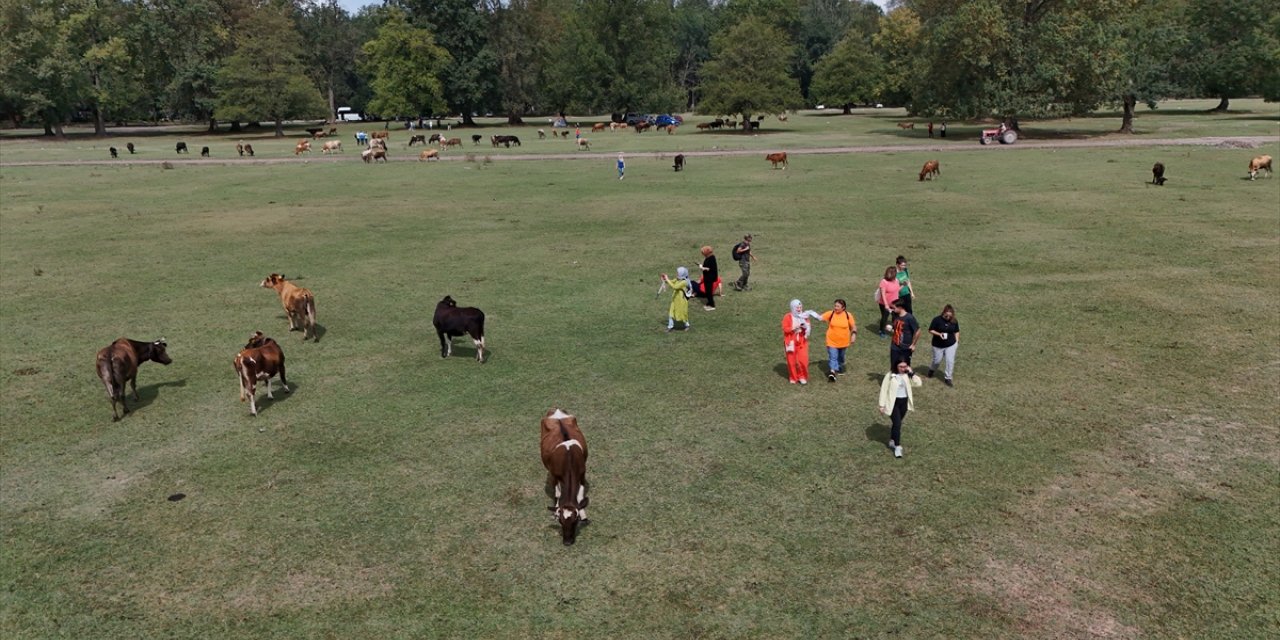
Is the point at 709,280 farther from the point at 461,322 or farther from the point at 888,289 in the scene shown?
the point at 461,322

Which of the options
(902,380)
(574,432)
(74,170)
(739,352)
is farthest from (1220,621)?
(74,170)

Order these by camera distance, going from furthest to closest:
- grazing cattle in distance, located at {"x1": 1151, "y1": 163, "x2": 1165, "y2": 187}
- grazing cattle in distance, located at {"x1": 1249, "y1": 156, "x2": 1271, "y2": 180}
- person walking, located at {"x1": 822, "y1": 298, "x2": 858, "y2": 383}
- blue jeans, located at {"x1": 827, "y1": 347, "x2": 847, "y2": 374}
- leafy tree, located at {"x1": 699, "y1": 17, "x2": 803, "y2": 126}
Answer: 1. leafy tree, located at {"x1": 699, "y1": 17, "x2": 803, "y2": 126}
2. grazing cattle in distance, located at {"x1": 1249, "y1": 156, "x2": 1271, "y2": 180}
3. grazing cattle in distance, located at {"x1": 1151, "y1": 163, "x2": 1165, "y2": 187}
4. blue jeans, located at {"x1": 827, "y1": 347, "x2": 847, "y2": 374}
5. person walking, located at {"x1": 822, "y1": 298, "x2": 858, "y2": 383}

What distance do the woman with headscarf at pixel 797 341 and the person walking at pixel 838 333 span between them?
286 mm

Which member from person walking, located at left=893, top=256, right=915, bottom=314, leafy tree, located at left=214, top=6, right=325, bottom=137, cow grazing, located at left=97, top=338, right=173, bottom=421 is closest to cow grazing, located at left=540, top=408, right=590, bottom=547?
cow grazing, located at left=97, top=338, right=173, bottom=421

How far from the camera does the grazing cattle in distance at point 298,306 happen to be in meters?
15.7

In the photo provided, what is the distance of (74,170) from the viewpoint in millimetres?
51062

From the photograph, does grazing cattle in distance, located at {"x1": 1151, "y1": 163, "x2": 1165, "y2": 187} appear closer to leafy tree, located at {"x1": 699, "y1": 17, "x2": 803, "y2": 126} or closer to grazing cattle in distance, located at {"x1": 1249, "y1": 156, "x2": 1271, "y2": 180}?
grazing cattle in distance, located at {"x1": 1249, "y1": 156, "x2": 1271, "y2": 180}

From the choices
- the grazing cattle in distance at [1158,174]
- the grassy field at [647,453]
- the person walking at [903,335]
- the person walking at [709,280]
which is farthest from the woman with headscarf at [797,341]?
the grazing cattle in distance at [1158,174]

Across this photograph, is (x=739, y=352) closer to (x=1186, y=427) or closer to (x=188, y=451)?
(x=1186, y=427)

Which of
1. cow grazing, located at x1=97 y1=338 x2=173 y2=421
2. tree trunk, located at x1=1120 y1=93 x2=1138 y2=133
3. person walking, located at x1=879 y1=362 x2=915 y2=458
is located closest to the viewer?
person walking, located at x1=879 y1=362 x2=915 y2=458

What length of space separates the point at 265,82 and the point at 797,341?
3514 inches

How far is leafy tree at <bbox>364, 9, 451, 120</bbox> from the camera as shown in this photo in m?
94.9

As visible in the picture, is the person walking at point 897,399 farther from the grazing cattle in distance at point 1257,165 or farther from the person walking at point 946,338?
the grazing cattle in distance at point 1257,165

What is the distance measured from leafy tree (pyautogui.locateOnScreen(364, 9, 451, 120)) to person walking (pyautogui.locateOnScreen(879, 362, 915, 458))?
93741mm
